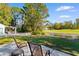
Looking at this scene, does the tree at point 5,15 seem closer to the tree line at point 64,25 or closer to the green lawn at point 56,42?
the green lawn at point 56,42

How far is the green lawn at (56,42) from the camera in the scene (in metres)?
2.25

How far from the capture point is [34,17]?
231 cm

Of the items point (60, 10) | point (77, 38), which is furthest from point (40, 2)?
point (77, 38)

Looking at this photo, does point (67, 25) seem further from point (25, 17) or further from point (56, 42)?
point (25, 17)

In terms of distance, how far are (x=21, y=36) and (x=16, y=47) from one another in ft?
0.37

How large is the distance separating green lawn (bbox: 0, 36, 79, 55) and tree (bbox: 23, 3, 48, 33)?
0.09 metres

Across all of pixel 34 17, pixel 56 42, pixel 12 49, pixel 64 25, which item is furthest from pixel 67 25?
pixel 12 49

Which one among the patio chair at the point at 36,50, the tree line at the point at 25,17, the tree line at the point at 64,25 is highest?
the tree line at the point at 25,17

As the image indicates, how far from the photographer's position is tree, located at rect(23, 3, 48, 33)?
2287 mm

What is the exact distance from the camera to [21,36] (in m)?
2.29

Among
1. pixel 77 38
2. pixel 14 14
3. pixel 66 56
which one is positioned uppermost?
pixel 14 14

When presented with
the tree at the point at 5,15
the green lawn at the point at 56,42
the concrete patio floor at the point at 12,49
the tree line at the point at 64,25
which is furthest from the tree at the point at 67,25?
the tree at the point at 5,15

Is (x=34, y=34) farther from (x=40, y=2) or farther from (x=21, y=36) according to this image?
(x=40, y=2)

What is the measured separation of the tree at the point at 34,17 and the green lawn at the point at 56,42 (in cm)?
9
